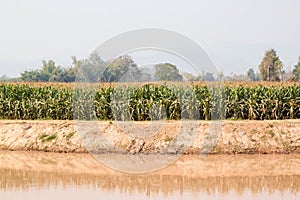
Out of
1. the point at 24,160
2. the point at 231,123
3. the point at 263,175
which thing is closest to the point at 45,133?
the point at 24,160

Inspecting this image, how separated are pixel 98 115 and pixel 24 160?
178 inches

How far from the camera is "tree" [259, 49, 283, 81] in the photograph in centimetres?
4688

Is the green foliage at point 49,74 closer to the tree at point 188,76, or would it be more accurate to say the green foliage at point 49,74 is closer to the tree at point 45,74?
the tree at point 45,74

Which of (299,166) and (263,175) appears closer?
(263,175)

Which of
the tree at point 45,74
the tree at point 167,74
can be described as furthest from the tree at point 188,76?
the tree at point 45,74

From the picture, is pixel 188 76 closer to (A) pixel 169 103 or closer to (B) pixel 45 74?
(A) pixel 169 103

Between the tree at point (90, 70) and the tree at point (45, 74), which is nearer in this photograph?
the tree at point (90, 70)

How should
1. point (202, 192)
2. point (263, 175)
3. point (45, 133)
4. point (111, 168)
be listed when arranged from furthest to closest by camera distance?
point (45, 133)
point (111, 168)
point (263, 175)
point (202, 192)

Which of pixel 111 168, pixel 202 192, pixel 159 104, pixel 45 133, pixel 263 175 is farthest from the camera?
pixel 159 104

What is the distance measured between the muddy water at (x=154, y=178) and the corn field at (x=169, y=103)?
131 inches

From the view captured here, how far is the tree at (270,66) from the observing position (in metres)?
46.9

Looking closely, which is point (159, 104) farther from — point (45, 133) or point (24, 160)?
point (24, 160)

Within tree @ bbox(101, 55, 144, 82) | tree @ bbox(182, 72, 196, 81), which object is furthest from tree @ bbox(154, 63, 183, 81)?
tree @ bbox(101, 55, 144, 82)

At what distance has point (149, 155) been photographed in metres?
15.7
